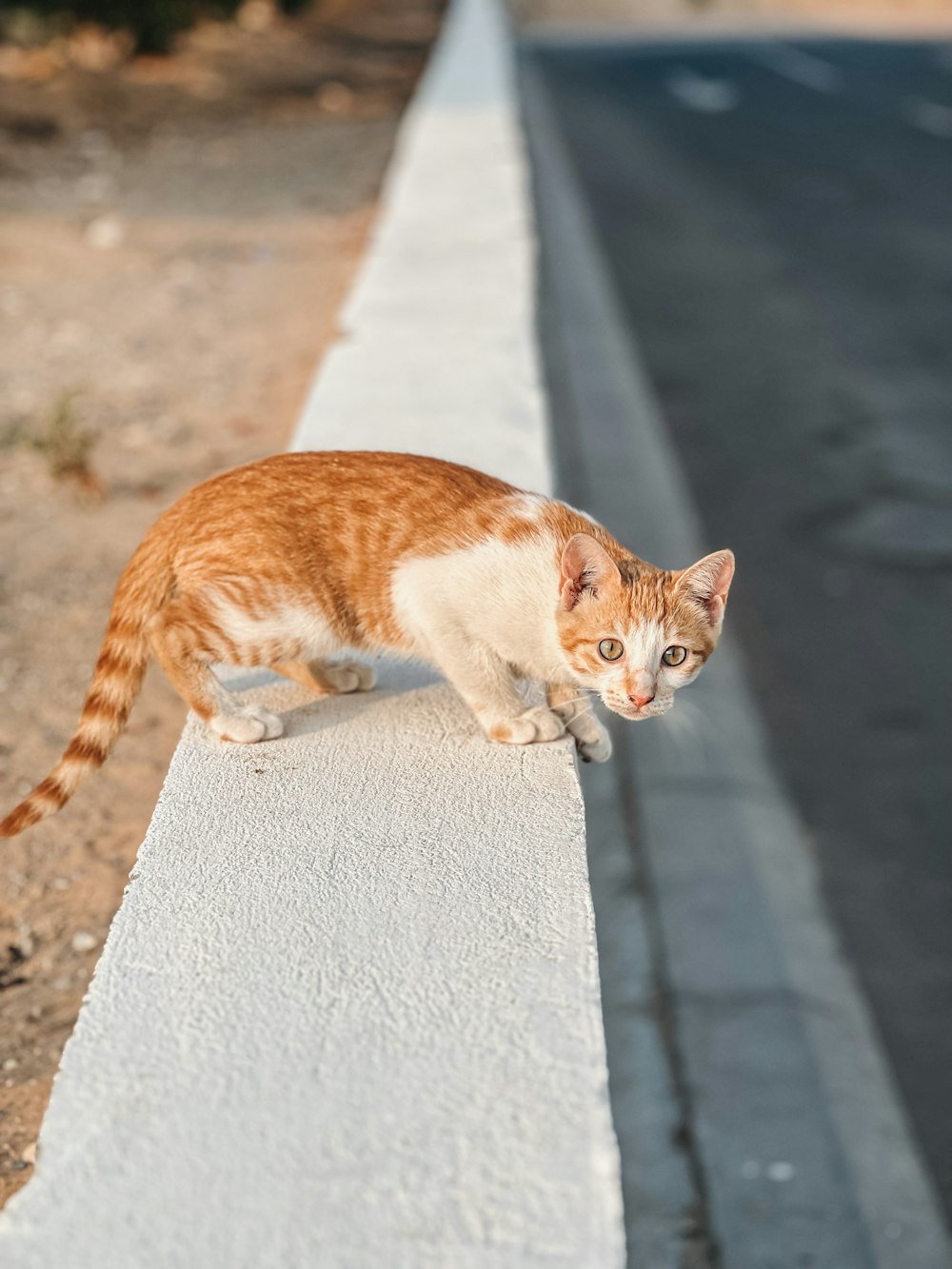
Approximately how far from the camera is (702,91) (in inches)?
802

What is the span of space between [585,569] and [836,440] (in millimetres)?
5596

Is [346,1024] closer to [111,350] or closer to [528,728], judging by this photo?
[528,728]

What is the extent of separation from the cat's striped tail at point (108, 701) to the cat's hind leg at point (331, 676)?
322mm

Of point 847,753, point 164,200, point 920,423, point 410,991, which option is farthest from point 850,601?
point 164,200

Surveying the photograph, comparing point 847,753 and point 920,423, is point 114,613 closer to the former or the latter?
point 847,753

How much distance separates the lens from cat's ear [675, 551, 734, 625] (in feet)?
8.18

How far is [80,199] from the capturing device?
10.2 m

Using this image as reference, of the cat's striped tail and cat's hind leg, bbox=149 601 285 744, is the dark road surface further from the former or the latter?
the cat's striped tail

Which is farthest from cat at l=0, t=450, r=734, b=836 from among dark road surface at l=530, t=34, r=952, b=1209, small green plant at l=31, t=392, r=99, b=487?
small green plant at l=31, t=392, r=99, b=487

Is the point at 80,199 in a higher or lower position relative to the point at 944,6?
higher

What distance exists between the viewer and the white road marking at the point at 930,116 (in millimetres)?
16406

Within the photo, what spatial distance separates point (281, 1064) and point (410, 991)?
8.9 inches

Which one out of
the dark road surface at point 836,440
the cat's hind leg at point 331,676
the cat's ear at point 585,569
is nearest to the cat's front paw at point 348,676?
the cat's hind leg at point 331,676

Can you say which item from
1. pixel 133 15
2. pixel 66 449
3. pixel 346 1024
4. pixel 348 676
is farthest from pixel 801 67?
pixel 346 1024
